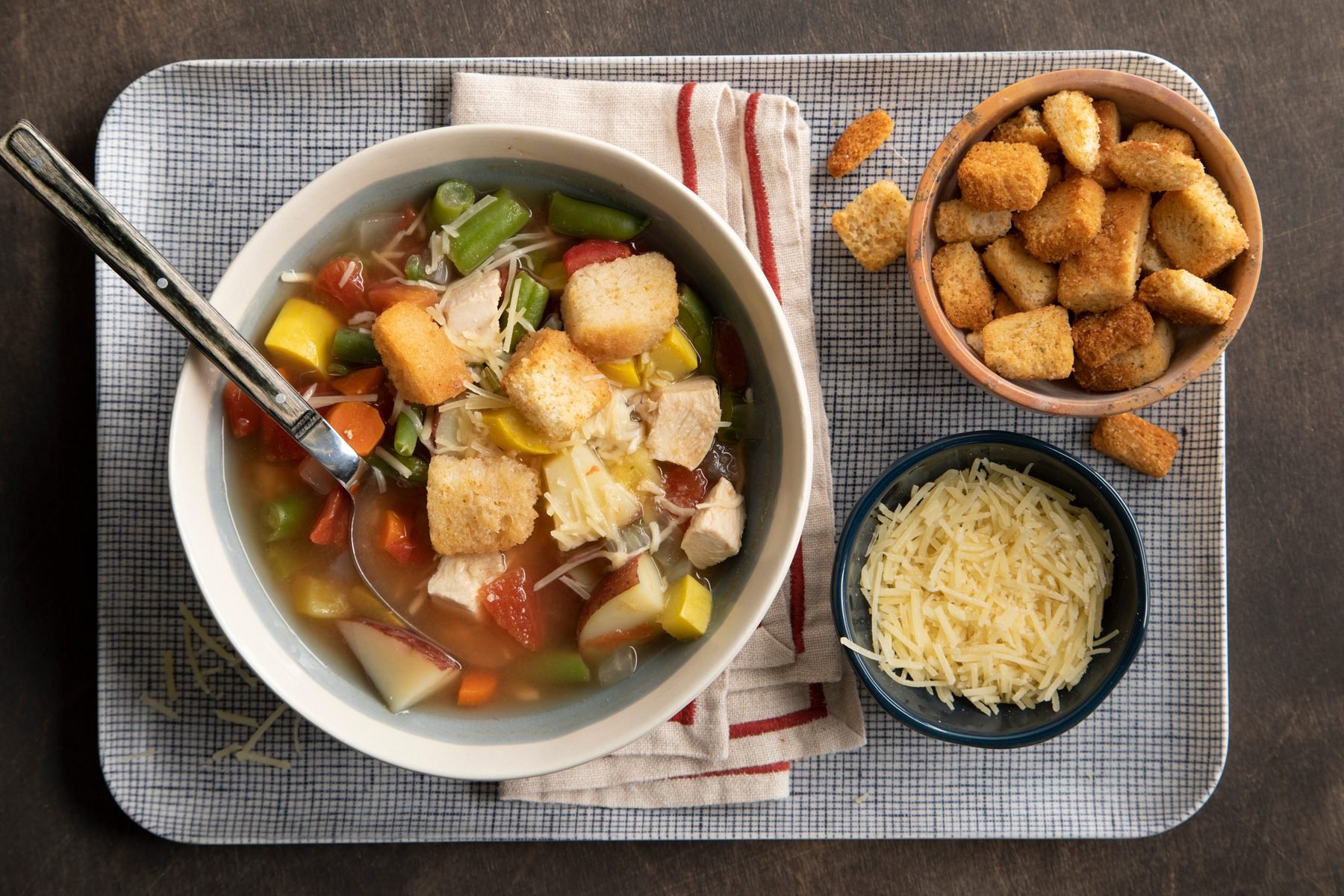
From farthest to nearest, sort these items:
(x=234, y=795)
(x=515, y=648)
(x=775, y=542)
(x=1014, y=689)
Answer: (x=234, y=795) < (x=1014, y=689) < (x=515, y=648) < (x=775, y=542)

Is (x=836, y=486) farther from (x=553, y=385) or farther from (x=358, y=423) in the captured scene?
(x=358, y=423)

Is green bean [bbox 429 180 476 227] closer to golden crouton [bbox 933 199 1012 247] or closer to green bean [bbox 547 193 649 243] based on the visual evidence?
green bean [bbox 547 193 649 243]

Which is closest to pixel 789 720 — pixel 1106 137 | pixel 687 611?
pixel 687 611

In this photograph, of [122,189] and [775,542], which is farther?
[122,189]

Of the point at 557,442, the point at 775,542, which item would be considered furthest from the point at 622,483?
the point at 775,542

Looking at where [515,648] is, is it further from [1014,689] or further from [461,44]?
[461,44]

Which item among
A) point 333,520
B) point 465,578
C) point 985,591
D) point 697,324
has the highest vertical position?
point 697,324

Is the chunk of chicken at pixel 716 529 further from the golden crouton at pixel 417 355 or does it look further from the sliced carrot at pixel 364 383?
the sliced carrot at pixel 364 383
